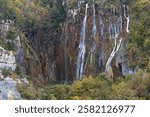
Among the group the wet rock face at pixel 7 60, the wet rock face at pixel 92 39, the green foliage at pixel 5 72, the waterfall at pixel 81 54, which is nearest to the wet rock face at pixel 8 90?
the green foliage at pixel 5 72

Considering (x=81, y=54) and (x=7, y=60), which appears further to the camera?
(x=81, y=54)

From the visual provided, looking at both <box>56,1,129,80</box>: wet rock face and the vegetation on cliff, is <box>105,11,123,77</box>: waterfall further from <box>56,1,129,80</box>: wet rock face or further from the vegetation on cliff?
the vegetation on cliff

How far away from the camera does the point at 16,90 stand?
21.3 meters

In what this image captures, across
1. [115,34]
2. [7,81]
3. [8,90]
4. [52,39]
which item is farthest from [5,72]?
[52,39]

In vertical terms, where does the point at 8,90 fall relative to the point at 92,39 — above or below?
below

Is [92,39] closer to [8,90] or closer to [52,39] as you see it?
[52,39]

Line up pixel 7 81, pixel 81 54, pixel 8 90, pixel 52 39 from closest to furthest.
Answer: pixel 8 90 < pixel 7 81 < pixel 81 54 < pixel 52 39

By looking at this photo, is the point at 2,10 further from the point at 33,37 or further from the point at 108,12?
the point at 108,12

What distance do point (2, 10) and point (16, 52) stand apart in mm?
3162

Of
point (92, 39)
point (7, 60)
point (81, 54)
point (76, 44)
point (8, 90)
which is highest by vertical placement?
point (92, 39)

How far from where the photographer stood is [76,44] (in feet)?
99.2

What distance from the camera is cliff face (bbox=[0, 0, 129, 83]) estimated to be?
28438mm

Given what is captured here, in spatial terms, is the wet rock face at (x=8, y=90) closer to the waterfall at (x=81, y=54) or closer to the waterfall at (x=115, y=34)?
the waterfall at (x=81, y=54)

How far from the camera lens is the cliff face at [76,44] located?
28.4 meters
